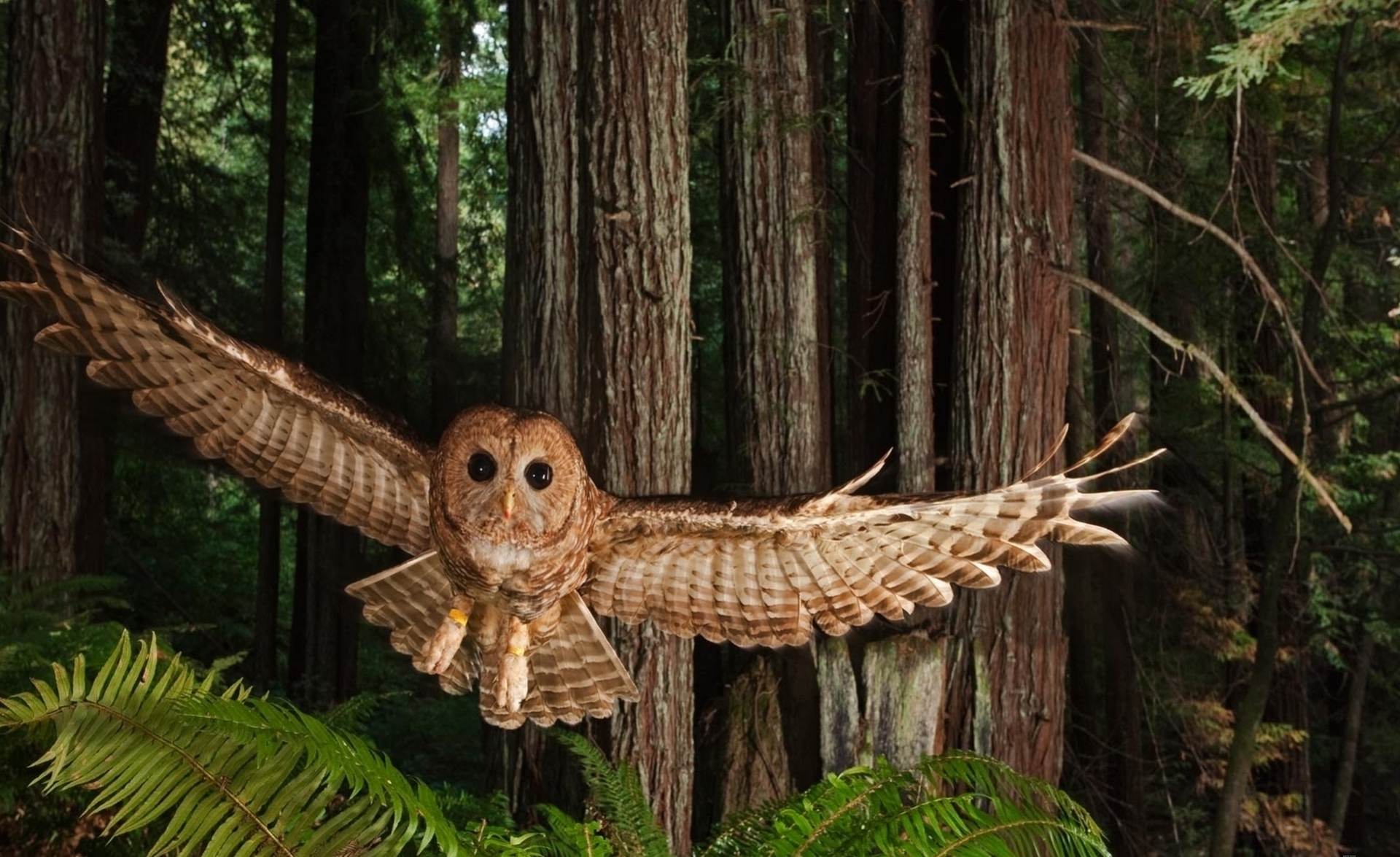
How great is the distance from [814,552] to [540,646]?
746 millimetres

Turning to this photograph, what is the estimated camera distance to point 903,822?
2904 millimetres

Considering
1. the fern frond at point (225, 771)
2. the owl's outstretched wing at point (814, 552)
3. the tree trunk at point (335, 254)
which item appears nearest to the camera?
the fern frond at point (225, 771)

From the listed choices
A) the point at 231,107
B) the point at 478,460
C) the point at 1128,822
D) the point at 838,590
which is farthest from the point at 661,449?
the point at 231,107

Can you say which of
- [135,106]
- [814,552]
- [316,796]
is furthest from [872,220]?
[135,106]

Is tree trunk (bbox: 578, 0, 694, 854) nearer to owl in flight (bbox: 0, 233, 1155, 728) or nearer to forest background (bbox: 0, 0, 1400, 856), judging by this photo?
forest background (bbox: 0, 0, 1400, 856)

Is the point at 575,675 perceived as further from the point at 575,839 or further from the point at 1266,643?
the point at 1266,643

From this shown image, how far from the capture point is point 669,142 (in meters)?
3.60

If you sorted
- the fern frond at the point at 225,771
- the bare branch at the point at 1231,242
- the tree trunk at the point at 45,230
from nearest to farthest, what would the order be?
the fern frond at the point at 225,771 < the bare branch at the point at 1231,242 < the tree trunk at the point at 45,230

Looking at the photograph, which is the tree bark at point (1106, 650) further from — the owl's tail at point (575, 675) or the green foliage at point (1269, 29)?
the owl's tail at point (575, 675)

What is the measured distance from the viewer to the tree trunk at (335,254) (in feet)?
27.1

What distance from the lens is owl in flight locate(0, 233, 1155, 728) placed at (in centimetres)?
265

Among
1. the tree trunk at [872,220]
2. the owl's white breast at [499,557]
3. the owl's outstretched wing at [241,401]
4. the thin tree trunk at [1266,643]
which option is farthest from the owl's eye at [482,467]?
the thin tree trunk at [1266,643]

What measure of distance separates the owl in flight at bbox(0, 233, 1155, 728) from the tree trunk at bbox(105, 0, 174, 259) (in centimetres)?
582

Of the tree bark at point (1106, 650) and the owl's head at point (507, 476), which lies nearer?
the owl's head at point (507, 476)
